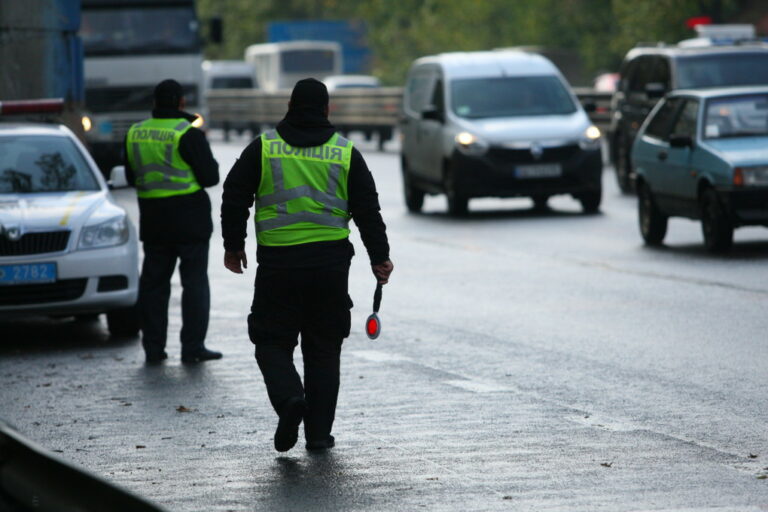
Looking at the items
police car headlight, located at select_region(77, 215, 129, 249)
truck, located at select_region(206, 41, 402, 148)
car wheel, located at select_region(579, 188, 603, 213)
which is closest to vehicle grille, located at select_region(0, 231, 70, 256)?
police car headlight, located at select_region(77, 215, 129, 249)

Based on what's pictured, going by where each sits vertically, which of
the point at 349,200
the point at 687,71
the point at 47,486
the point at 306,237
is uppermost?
the point at 47,486

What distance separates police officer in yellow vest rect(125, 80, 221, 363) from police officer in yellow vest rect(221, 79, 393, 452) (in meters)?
3.25

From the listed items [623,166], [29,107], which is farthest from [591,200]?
[29,107]

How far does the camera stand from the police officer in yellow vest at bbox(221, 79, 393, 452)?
306 inches

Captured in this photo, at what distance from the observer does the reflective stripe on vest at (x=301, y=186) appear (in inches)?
306

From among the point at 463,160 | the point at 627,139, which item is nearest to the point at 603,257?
the point at 463,160

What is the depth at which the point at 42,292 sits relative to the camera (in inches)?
471

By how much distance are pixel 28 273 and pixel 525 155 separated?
37.2ft

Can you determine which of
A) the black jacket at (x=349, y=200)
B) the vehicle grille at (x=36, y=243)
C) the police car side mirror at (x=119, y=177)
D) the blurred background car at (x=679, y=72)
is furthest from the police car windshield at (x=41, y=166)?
the blurred background car at (x=679, y=72)

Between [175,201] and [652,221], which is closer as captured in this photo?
[175,201]

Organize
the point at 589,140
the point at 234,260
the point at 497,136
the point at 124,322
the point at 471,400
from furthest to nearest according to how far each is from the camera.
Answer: the point at 589,140, the point at 497,136, the point at 124,322, the point at 471,400, the point at 234,260

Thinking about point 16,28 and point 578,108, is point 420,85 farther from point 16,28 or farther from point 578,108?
point 16,28

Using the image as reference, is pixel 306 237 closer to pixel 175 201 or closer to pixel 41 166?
pixel 175 201

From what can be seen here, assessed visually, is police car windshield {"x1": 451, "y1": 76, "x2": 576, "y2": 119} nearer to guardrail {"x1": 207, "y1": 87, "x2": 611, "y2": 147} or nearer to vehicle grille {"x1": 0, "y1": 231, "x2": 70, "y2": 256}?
guardrail {"x1": 207, "y1": 87, "x2": 611, "y2": 147}
